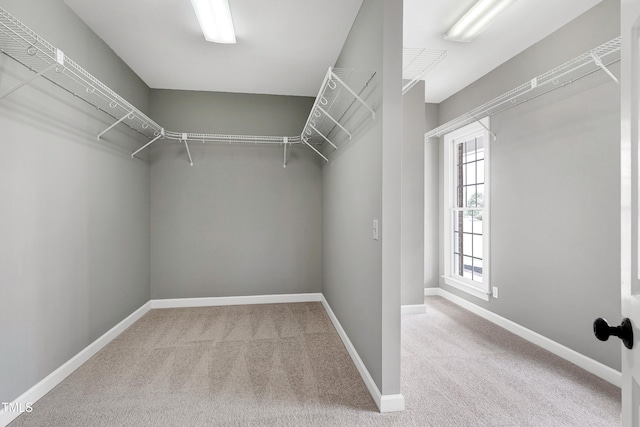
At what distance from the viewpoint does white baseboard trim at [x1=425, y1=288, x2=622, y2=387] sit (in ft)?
7.52

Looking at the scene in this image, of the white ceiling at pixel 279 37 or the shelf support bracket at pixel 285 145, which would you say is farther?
the shelf support bracket at pixel 285 145

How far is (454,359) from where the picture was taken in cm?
262

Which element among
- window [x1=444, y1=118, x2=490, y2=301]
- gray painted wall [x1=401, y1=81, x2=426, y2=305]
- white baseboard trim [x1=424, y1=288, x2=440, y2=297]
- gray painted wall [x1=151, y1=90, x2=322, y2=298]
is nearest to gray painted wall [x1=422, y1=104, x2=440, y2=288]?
white baseboard trim [x1=424, y1=288, x2=440, y2=297]

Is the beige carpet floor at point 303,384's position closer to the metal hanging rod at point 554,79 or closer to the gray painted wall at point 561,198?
the gray painted wall at point 561,198

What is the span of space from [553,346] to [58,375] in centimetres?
374

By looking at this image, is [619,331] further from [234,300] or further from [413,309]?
[234,300]

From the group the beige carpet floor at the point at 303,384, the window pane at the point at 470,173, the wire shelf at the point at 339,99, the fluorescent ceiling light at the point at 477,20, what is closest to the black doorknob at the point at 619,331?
the beige carpet floor at the point at 303,384

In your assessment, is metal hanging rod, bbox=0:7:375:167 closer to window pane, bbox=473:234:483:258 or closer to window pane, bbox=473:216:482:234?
window pane, bbox=473:216:482:234

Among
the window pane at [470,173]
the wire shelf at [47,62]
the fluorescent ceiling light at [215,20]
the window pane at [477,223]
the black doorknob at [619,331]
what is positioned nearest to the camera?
the black doorknob at [619,331]

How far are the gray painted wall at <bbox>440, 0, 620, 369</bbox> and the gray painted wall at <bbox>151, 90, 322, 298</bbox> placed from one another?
2.12 meters

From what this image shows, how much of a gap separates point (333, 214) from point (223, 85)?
78.4 inches

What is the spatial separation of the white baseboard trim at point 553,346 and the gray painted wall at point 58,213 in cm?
373

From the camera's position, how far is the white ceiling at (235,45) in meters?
2.40

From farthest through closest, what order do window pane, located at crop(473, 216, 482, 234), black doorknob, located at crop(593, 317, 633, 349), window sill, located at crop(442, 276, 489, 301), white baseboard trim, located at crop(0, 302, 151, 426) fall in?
window pane, located at crop(473, 216, 482, 234) < window sill, located at crop(442, 276, 489, 301) < white baseboard trim, located at crop(0, 302, 151, 426) < black doorknob, located at crop(593, 317, 633, 349)
